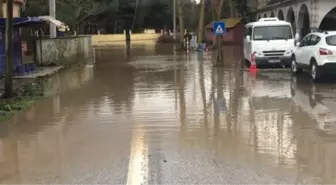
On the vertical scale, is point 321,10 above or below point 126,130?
above

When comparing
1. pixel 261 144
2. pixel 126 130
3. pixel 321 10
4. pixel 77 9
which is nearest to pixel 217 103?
pixel 126 130

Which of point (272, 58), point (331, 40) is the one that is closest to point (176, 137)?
point (331, 40)

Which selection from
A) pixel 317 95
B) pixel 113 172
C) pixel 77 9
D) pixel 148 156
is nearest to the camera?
pixel 113 172

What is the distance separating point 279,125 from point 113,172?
13.9ft

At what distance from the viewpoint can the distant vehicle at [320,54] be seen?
1589cm

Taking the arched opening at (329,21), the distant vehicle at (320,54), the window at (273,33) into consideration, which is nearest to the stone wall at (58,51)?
the window at (273,33)

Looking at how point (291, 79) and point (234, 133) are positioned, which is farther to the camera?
point (291, 79)

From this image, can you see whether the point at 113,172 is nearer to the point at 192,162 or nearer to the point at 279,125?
the point at 192,162

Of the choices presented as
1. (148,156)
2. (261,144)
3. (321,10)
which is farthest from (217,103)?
(321,10)

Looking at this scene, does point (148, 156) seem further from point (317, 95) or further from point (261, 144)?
point (317, 95)

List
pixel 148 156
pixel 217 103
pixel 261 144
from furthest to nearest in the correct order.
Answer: pixel 217 103, pixel 261 144, pixel 148 156

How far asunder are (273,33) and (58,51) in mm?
10911

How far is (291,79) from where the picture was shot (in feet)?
59.2

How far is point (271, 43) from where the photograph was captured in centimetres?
2109
